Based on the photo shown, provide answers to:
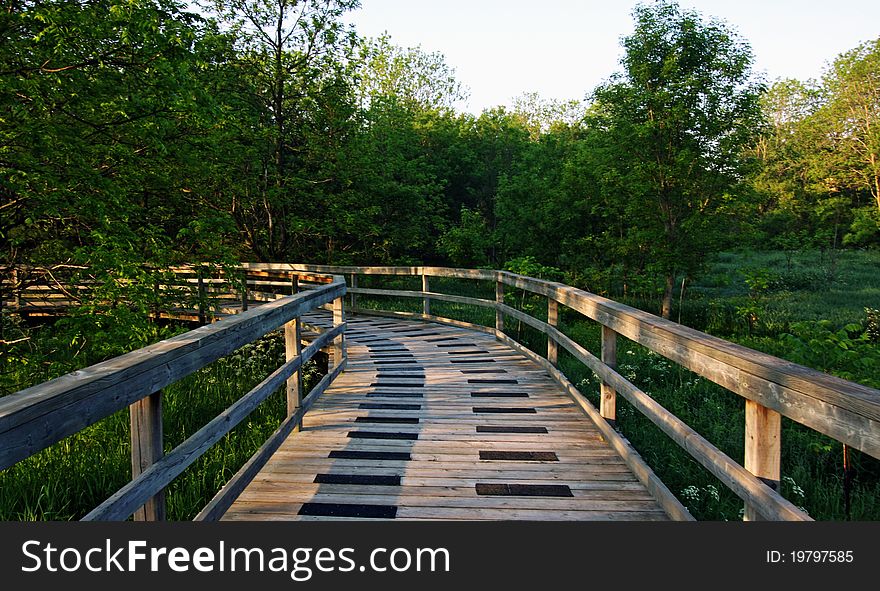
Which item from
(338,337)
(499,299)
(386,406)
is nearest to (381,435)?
(386,406)

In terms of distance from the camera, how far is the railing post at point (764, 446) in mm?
2107

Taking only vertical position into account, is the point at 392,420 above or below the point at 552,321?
below

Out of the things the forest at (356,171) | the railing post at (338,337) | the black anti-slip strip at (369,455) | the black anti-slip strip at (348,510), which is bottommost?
the black anti-slip strip at (369,455)

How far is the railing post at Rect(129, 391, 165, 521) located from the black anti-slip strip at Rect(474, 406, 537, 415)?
321 cm

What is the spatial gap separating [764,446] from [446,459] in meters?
2.18

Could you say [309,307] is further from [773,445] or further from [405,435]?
[773,445]

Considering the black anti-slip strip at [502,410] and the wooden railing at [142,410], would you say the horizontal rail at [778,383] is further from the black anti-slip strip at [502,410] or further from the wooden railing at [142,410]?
the wooden railing at [142,410]

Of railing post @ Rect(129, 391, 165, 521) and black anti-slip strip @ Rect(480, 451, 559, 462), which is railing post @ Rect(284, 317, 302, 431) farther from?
railing post @ Rect(129, 391, 165, 521)

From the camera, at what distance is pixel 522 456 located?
13.0ft

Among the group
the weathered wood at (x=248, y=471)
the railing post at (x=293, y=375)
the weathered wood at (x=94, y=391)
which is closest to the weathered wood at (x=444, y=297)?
the weathered wood at (x=248, y=471)

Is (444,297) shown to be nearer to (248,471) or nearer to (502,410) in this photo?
(502,410)

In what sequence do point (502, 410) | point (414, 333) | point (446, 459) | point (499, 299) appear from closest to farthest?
1. point (446, 459)
2. point (502, 410)
3. point (499, 299)
4. point (414, 333)

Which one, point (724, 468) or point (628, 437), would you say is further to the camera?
point (628, 437)

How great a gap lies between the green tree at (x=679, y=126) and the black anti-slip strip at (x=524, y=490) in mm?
13309
